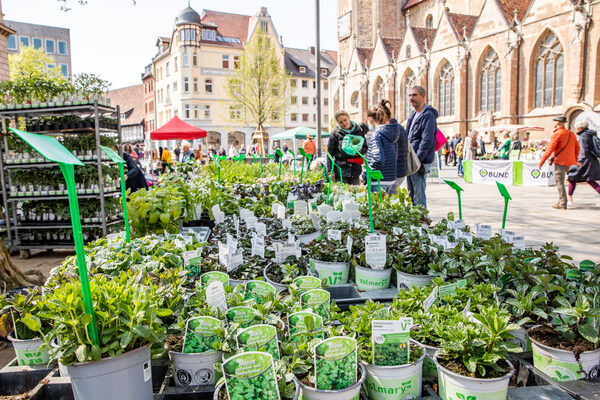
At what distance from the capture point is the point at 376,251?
2.63 m

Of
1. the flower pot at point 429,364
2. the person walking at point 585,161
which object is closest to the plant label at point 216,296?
the flower pot at point 429,364

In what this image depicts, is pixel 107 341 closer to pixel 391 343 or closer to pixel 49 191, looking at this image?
pixel 391 343

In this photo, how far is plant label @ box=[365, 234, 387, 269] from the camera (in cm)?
263

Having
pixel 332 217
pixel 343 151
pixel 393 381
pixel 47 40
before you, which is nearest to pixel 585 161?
pixel 343 151

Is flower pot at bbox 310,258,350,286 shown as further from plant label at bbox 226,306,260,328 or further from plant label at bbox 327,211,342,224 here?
plant label at bbox 226,306,260,328

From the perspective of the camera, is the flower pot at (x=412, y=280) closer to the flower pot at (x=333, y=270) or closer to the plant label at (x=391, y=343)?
the flower pot at (x=333, y=270)

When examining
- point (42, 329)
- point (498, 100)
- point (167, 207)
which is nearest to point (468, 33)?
point (498, 100)

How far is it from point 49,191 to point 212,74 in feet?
132

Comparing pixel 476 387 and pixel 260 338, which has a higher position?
pixel 260 338

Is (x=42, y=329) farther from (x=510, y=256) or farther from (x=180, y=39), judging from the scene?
(x=180, y=39)

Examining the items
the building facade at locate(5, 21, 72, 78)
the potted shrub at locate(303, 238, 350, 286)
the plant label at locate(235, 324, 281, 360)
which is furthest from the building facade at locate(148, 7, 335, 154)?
the plant label at locate(235, 324, 281, 360)

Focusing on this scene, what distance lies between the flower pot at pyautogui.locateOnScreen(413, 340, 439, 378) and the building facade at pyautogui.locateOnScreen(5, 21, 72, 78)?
6014 centimetres

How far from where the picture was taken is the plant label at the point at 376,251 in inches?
104

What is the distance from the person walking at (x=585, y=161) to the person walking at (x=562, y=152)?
0.41ft
